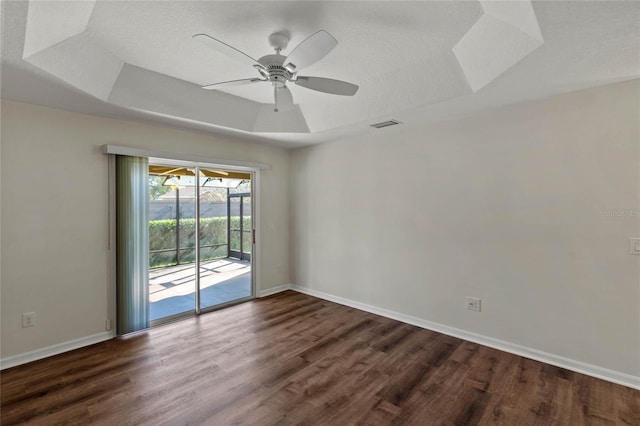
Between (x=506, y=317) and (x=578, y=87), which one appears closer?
(x=578, y=87)

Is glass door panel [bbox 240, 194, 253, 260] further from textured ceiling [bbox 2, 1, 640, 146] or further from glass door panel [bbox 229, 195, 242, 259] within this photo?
textured ceiling [bbox 2, 1, 640, 146]

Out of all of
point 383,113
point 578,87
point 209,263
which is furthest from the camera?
point 209,263

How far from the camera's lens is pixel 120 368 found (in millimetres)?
2584

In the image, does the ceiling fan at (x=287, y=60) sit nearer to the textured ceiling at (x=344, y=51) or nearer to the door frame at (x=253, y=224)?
the textured ceiling at (x=344, y=51)

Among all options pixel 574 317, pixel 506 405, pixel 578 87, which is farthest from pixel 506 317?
pixel 578 87

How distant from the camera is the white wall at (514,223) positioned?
2.41m

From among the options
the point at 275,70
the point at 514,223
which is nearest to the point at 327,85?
the point at 275,70

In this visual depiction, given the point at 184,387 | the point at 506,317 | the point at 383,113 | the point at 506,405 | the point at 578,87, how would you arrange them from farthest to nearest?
the point at 383,113 < the point at 506,317 < the point at 578,87 < the point at 184,387 < the point at 506,405

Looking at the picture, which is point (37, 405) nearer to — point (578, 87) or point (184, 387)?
point (184, 387)

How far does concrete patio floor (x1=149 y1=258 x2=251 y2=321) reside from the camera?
12.3 ft

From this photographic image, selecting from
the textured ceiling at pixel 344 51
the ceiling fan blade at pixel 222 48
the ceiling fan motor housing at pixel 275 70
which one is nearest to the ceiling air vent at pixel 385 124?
the textured ceiling at pixel 344 51

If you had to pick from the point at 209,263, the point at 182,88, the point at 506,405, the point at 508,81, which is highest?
the point at 182,88

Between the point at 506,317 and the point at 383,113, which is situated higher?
the point at 383,113

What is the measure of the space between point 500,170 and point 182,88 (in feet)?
11.3
